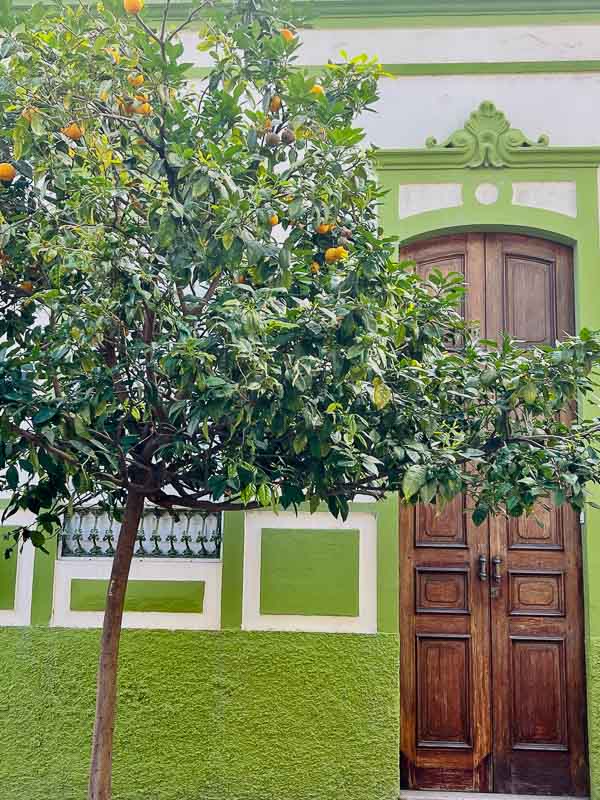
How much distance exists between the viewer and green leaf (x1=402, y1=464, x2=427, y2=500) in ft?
13.0

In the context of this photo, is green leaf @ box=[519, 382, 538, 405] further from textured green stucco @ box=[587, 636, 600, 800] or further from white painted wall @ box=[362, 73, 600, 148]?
white painted wall @ box=[362, 73, 600, 148]

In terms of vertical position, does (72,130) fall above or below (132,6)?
below

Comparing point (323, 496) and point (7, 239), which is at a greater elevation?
point (7, 239)

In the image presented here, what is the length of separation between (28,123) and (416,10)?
3.87m

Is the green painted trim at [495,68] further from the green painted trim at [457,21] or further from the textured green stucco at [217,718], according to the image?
the textured green stucco at [217,718]

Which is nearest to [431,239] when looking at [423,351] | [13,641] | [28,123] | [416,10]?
[416,10]

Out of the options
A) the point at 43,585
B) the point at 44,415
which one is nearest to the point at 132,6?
the point at 44,415

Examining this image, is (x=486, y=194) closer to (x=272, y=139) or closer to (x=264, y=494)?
(x=272, y=139)

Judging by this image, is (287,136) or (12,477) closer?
(12,477)

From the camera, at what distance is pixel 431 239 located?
677cm

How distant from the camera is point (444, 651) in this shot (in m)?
6.30

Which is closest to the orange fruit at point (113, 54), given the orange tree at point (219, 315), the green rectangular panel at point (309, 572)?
the orange tree at point (219, 315)

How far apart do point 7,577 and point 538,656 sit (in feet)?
11.8

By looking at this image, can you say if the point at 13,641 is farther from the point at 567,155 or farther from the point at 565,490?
the point at 567,155
